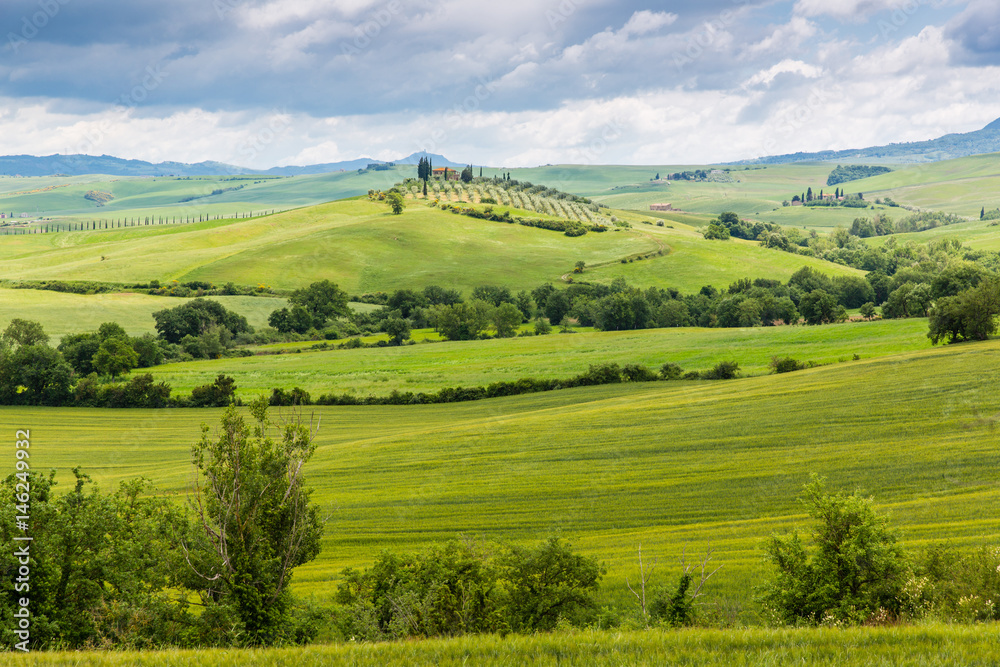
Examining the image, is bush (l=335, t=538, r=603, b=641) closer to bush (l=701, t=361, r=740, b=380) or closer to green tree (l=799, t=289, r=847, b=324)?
bush (l=701, t=361, r=740, b=380)

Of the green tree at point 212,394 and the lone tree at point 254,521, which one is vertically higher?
the lone tree at point 254,521

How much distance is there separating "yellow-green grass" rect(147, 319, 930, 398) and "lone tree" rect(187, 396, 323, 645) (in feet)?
198

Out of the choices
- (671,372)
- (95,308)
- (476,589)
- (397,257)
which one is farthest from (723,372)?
(397,257)

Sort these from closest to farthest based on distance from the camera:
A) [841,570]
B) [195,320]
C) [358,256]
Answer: [841,570], [195,320], [358,256]

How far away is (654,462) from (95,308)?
116001 mm

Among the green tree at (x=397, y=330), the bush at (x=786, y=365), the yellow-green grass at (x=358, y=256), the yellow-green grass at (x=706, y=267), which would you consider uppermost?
the yellow-green grass at (x=358, y=256)

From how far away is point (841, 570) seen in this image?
17.1 meters

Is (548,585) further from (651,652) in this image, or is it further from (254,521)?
(651,652)

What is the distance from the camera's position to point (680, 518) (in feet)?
105

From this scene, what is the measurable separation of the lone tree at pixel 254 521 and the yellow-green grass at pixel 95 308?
107m

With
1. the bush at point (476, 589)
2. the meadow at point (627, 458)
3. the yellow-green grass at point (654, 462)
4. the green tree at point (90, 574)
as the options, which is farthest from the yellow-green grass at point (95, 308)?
the bush at point (476, 589)

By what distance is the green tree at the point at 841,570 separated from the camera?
53.3ft

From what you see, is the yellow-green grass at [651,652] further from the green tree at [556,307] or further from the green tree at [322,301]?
the green tree at [556,307]

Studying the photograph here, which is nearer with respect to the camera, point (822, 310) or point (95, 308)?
point (822, 310)
